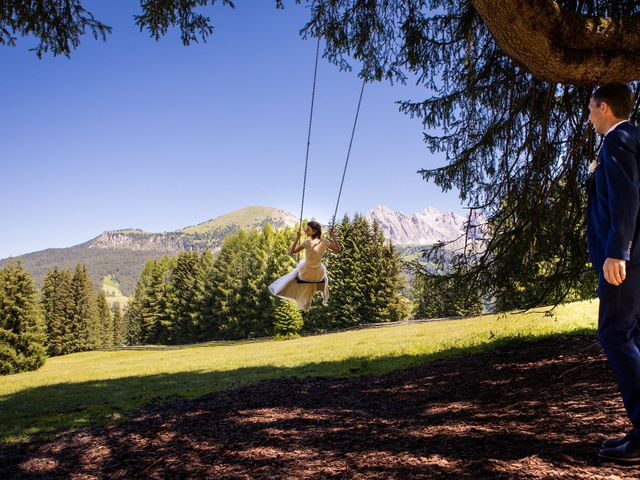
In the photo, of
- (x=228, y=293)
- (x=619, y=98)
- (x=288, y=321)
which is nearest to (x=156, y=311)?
(x=228, y=293)

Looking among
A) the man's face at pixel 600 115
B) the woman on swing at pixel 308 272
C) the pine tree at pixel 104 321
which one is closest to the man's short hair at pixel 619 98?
the man's face at pixel 600 115

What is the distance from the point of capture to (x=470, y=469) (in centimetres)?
312

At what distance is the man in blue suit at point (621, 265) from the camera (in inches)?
104

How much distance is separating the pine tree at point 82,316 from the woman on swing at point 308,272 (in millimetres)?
59879

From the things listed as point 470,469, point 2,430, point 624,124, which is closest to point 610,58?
point 624,124

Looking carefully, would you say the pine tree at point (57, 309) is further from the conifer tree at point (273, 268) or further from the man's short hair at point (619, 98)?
the man's short hair at point (619, 98)

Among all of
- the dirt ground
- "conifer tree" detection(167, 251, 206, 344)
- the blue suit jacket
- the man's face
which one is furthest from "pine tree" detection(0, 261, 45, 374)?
the man's face

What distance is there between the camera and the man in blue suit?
2650mm

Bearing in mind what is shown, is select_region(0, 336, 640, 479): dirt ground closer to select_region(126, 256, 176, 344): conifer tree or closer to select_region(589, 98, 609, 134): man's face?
select_region(589, 98, 609, 134): man's face

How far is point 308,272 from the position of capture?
775 cm

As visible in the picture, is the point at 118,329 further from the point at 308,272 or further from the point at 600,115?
the point at 600,115

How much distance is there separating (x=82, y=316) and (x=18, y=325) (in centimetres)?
3152

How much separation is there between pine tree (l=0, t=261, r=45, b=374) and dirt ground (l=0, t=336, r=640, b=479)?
2857 centimetres

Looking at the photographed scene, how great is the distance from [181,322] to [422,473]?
53.9 metres
